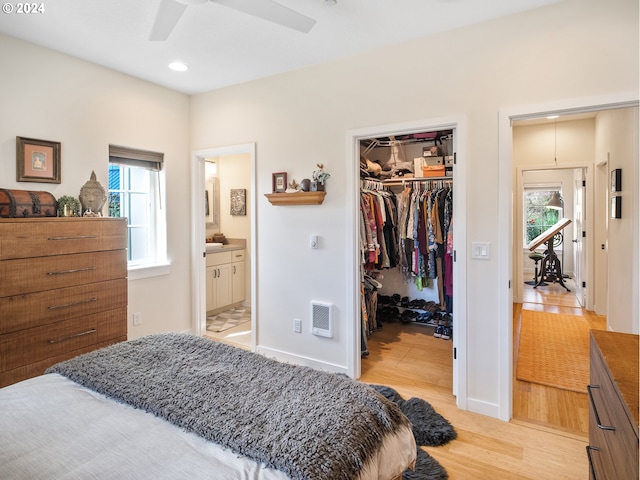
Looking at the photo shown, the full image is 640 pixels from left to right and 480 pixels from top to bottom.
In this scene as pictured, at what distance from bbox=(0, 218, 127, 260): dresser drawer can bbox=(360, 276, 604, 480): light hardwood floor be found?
2331 millimetres

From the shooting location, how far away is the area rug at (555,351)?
2.95 meters

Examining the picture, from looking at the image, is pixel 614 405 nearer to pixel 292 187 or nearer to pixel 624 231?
pixel 292 187

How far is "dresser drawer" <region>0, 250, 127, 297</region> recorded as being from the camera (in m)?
2.25

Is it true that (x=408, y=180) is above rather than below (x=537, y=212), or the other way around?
above

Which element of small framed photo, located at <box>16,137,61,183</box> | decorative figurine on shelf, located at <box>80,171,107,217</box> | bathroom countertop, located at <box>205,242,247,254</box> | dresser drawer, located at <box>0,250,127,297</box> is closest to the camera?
dresser drawer, located at <box>0,250,127,297</box>

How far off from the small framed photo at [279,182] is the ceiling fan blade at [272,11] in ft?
4.51

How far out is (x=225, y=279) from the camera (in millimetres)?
4953

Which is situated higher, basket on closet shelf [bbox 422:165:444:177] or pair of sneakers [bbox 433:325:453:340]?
basket on closet shelf [bbox 422:165:444:177]

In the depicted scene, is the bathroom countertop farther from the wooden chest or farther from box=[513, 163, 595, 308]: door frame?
box=[513, 163, 595, 308]: door frame

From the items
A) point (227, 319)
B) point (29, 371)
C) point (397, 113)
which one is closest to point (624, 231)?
point (397, 113)

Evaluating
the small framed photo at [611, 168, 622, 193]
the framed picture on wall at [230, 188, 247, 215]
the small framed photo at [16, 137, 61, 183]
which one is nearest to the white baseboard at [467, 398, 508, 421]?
the small framed photo at [611, 168, 622, 193]

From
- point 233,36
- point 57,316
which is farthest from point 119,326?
point 233,36

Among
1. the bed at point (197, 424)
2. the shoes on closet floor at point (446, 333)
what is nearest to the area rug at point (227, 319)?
the shoes on closet floor at point (446, 333)

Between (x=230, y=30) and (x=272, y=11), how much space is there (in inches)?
29.9
